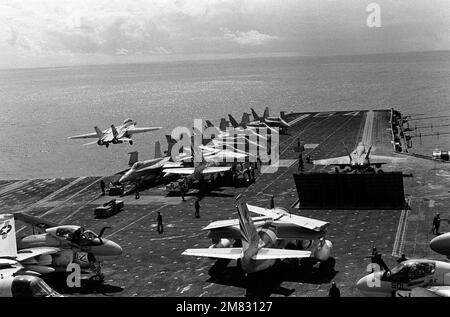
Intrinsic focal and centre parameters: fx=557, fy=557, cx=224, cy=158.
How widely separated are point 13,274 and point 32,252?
15.0 feet

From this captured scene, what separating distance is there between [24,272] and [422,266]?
2288cm

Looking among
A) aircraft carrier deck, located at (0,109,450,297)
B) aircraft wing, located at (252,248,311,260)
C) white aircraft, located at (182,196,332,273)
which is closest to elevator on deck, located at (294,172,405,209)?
aircraft carrier deck, located at (0,109,450,297)

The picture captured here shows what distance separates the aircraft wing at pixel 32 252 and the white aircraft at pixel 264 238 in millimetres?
9178

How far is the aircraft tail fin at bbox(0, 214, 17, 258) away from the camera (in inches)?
1406

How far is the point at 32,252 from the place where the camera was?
3728 cm

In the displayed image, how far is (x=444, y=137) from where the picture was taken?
129875 mm

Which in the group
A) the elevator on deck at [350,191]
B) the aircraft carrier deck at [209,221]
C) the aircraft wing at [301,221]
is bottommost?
the aircraft carrier deck at [209,221]

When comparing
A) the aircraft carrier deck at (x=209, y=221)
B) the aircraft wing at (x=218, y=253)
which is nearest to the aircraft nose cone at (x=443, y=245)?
the aircraft carrier deck at (x=209, y=221)

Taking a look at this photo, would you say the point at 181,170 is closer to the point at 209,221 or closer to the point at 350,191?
the point at 209,221

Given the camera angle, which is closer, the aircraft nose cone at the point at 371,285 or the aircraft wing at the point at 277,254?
the aircraft nose cone at the point at 371,285

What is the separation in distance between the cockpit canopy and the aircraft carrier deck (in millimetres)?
4830

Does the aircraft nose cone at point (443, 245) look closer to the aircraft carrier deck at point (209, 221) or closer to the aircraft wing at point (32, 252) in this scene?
the aircraft carrier deck at point (209, 221)

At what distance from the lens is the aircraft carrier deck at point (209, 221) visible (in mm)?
36938
